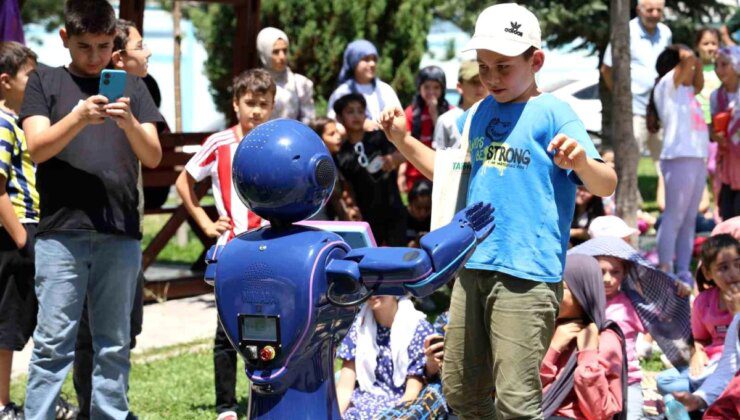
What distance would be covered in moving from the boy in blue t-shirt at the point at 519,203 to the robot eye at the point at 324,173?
800 millimetres

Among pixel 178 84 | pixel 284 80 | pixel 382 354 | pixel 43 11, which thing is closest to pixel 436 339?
pixel 382 354

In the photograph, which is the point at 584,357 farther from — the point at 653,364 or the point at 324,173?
the point at 324,173

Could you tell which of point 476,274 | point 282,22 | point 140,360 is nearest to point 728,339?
point 476,274

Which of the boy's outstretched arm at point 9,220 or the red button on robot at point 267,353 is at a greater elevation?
the red button on robot at point 267,353

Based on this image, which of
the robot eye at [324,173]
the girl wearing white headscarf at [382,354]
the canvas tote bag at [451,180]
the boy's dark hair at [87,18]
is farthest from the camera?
the girl wearing white headscarf at [382,354]

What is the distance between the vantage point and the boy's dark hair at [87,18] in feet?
14.6

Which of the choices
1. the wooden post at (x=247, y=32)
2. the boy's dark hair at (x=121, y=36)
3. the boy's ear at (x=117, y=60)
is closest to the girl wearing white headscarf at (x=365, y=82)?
the wooden post at (x=247, y=32)

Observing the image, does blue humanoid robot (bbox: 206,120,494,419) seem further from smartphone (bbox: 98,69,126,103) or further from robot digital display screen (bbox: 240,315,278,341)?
smartphone (bbox: 98,69,126,103)

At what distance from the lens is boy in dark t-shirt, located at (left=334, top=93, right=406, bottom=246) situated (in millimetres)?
7754

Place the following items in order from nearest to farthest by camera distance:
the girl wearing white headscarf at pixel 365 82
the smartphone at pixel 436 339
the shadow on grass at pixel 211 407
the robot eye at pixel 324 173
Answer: the robot eye at pixel 324 173
the smartphone at pixel 436 339
the shadow on grass at pixel 211 407
the girl wearing white headscarf at pixel 365 82

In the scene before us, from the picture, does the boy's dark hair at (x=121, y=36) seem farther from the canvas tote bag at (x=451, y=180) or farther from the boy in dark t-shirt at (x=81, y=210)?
the canvas tote bag at (x=451, y=180)

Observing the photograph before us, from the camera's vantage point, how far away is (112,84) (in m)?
4.24

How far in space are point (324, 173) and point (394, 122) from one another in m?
0.83

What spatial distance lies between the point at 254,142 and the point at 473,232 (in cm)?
66
